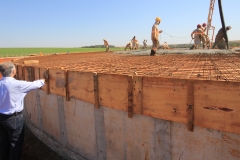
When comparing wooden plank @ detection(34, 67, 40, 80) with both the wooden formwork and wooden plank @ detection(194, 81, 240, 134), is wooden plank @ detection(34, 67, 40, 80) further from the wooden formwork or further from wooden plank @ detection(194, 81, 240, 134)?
wooden plank @ detection(194, 81, 240, 134)

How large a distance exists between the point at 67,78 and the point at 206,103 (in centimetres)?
274

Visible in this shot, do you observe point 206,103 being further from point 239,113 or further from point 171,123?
point 171,123

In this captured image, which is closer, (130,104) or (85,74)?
(130,104)

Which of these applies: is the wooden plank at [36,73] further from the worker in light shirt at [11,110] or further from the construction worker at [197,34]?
the construction worker at [197,34]

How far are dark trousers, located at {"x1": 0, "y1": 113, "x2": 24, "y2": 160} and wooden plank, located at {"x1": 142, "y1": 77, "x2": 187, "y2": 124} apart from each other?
7.77 ft

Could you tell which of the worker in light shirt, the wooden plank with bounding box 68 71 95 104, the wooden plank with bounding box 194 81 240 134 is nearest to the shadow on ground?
the worker in light shirt

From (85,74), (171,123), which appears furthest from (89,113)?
(171,123)

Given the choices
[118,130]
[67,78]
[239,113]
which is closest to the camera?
[239,113]

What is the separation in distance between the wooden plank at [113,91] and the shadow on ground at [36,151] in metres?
2.11

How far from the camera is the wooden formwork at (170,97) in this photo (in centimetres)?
234

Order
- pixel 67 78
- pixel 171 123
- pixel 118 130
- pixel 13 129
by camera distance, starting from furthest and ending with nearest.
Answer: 1. pixel 67 78
2. pixel 13 129
3. pixel 118 130
4. pixel 171 123

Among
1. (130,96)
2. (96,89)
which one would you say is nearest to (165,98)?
(130,96)

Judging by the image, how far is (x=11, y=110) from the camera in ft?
12.1

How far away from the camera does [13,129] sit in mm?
3775
